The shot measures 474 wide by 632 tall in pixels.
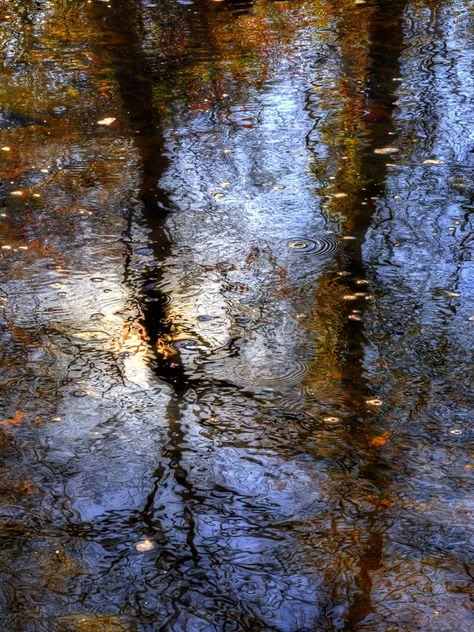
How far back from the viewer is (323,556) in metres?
3.64

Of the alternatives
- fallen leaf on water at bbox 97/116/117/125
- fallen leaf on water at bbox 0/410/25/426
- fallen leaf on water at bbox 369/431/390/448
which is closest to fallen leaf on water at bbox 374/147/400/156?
fallen leaf on water at bbox 97/116/117/125

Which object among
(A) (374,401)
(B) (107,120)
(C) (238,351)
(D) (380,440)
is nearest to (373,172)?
(C) (238,351)

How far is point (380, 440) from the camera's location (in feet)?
14.1

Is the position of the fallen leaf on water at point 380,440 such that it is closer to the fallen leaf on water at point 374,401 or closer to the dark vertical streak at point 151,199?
the fallen leaf on water at point 374,401

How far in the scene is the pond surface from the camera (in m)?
3.57

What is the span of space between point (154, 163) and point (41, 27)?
5753mm

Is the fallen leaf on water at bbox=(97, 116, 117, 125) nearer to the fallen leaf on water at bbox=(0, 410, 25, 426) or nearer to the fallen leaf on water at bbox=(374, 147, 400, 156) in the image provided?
the fallen leaf on water at bbox=(374, 147, 400, 156)

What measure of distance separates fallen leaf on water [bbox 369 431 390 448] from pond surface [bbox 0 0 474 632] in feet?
0.09

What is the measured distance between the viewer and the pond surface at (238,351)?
3574mm

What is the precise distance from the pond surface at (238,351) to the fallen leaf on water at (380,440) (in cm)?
3

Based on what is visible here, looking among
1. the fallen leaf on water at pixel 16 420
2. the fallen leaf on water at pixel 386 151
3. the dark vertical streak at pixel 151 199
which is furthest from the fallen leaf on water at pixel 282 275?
the fallen leaf on water at pixel 386 151

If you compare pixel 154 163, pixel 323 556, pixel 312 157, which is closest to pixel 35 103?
pixel 154 163

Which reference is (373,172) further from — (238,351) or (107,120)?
(107,120)

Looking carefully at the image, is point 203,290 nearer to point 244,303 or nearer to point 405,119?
point 244,303
